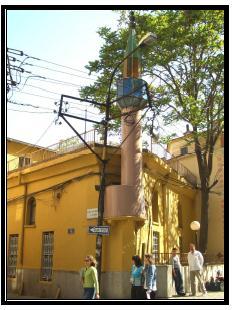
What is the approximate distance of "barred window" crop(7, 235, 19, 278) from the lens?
67.9 feet

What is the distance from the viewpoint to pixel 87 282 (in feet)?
37.4

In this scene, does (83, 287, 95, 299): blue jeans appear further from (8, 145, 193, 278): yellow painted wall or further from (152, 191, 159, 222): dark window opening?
(152, 191, 159, 222): dark window opening

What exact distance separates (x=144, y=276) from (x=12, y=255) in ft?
33.4

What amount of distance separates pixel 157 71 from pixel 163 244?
7.89 meters

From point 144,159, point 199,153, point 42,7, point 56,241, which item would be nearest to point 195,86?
point 199,153

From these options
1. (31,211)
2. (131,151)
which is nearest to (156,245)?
(131,151)

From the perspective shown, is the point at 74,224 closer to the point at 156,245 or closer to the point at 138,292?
the point at 156,245

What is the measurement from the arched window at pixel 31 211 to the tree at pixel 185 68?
5549 mm

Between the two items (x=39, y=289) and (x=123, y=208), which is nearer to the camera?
(x=123, y=208)

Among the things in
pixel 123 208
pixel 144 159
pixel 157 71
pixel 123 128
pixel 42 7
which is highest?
pixel 157 71

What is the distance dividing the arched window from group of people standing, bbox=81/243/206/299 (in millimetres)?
7920

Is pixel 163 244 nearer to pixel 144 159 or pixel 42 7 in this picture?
pixel 144 159

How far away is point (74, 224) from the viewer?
1744cm

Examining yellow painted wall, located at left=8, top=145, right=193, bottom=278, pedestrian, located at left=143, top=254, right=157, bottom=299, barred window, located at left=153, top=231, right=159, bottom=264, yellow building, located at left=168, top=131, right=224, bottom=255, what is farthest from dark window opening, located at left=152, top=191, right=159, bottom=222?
pedestrian, located at left=143, top=254, right=157, bottom=299
